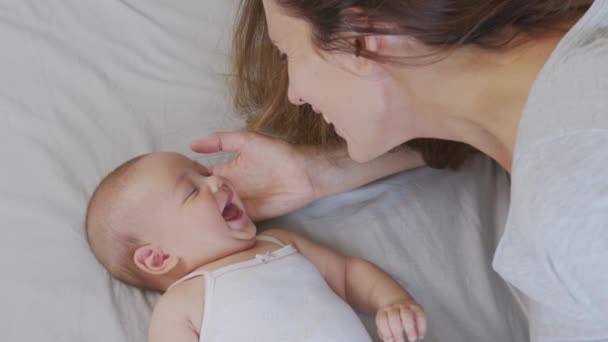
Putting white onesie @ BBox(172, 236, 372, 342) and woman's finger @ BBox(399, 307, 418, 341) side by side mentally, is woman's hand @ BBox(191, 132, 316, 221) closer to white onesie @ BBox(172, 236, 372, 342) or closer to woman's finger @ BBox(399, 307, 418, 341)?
white onesie @ BBox(172, 236, 372, 342)

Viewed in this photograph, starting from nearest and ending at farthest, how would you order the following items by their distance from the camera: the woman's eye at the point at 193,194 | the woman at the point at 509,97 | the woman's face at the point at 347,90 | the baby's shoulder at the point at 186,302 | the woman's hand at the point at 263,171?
the woman at the point at 509,97 < the woman's face at the point at 347,90 < the baby's shoulder at the point at 186,302 < the woman's eye at the point at 193,194 < the woman's hand at the point at 263,171

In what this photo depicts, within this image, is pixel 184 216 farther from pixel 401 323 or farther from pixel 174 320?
pixel 401 323

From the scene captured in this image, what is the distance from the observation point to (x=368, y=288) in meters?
1.21

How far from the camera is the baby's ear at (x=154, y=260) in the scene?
1.19 meters

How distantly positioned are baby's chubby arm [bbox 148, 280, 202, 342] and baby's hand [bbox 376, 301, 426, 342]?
0.28m

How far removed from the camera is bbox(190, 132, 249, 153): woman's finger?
4.51 feet

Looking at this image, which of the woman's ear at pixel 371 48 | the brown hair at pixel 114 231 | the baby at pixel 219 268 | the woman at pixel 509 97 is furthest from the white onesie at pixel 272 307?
the woman's ear at pixel 371 48

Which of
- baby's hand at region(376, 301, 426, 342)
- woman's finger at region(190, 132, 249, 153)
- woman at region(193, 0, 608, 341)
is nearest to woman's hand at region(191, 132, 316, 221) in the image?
woman's finger at region(190, 132, 249, 153)

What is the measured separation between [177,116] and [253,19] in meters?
0.34

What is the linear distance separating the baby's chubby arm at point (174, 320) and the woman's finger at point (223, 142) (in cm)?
33

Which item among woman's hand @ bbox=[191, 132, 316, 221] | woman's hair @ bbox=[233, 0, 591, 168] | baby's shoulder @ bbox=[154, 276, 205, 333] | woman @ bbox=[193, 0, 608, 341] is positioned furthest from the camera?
woman's hand @ bbox=[191, 132, 316, 221]

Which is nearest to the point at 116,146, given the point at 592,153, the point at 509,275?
the point at 509,275

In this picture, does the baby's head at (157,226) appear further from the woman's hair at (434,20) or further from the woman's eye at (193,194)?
the woman's hair at (434,20)

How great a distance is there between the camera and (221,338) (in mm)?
1083
